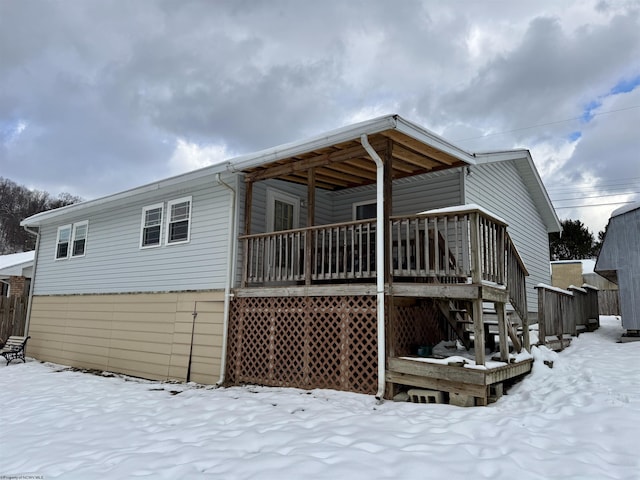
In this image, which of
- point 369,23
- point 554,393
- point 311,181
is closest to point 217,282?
point 311,181

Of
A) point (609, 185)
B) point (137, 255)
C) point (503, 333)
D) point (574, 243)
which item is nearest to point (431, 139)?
point (503, 333)

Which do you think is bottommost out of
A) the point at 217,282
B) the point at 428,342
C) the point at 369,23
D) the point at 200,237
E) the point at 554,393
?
the point at 554,393

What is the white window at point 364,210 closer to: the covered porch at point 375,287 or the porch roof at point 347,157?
the porch roof at point 347,157

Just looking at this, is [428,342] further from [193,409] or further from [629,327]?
[629,327]

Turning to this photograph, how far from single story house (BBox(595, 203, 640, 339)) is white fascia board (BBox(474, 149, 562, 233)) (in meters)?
2.15

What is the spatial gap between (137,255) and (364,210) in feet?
19.2

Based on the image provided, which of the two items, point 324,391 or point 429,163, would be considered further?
point 429,163

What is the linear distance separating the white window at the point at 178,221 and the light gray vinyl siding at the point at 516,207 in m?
6.15

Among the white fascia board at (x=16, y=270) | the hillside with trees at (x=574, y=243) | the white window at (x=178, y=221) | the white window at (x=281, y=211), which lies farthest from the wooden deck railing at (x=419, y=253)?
the hillside with trees at (x=574, y=243)

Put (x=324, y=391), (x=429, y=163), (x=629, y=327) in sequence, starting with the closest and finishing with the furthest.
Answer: (x=324, y=391)
(x=429, y=163)
(x=629, y=327)

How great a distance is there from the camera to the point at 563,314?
9789mm

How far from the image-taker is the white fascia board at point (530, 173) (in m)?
9.42

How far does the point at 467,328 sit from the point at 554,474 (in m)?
4.22

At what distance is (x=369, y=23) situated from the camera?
14.7 metres
